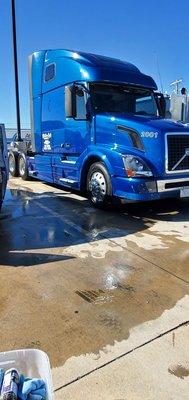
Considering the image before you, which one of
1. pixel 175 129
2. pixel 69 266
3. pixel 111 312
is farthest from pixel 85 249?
pixel 175 129

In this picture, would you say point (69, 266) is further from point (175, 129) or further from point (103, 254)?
point (175, 129)

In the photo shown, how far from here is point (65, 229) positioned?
6.06m

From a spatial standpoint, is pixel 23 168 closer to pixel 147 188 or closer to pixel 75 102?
pixel 75 102

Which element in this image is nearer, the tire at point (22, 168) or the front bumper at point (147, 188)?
the front bumper at point (147, 188)

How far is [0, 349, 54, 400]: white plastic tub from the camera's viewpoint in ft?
5.19

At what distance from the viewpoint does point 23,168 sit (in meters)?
12.0

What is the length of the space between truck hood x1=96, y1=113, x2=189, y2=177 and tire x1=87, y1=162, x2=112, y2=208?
1.75 feet

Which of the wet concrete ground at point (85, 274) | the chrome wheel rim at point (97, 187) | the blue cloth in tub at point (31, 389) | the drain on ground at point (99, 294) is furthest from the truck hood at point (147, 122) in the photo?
the blue cloth in tub at point (31, 389)

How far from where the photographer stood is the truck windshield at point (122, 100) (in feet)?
24.6

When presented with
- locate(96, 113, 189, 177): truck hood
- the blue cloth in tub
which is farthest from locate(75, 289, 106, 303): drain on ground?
→ locate(96, 113, 189, 177): truck hood

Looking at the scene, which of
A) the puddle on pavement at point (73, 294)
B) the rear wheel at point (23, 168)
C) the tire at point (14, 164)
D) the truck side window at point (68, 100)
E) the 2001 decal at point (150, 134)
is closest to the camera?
the puddle on pavement at point (73, 294)

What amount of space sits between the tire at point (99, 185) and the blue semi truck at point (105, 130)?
0.02m

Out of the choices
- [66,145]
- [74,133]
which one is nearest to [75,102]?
[74,133]

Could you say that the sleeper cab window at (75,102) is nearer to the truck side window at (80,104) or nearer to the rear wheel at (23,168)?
the truck side window at (80,104)
